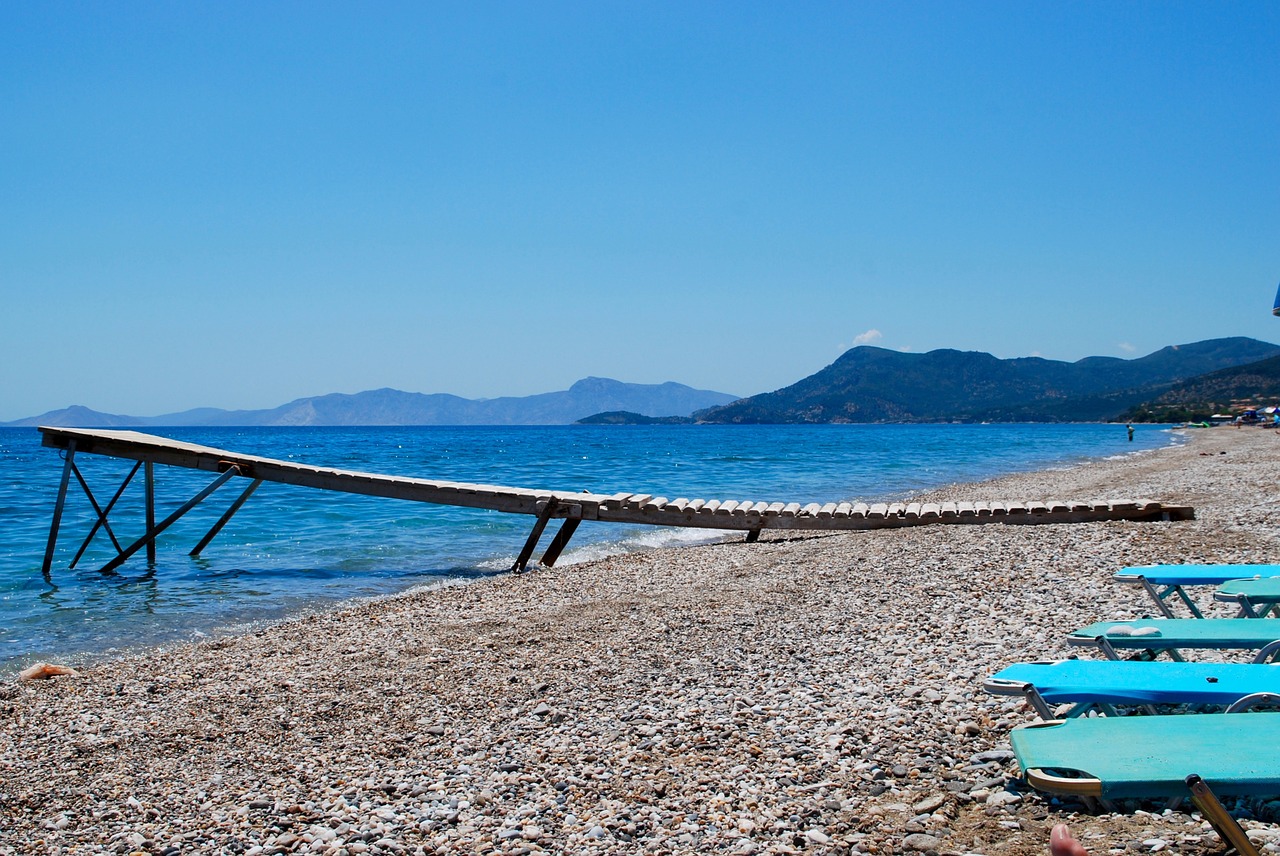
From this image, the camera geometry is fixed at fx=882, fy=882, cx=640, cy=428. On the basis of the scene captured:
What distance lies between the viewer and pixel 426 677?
5.95m

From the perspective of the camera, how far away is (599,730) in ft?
15.4

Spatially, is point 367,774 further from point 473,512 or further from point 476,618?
point 473,512

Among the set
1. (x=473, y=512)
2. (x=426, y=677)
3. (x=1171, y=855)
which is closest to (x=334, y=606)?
(x=426, y=677)

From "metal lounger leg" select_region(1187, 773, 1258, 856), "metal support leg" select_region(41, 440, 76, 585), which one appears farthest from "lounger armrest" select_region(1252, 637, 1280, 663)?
"metal support leg" select_region(41, 440, 76, 585)

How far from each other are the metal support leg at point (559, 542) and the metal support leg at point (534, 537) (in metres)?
0.25

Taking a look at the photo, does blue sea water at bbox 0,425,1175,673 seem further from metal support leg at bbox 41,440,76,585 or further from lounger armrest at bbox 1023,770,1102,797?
lounger armrest at bbox 1023,770,1102,797

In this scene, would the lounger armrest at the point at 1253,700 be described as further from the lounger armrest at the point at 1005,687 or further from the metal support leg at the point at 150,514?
the metal support leg at the point at 150,514

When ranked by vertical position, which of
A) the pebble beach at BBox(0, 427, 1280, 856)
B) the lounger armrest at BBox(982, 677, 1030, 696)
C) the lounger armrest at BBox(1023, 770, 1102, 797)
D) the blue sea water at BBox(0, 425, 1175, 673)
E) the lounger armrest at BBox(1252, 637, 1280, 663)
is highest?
the lounger armrest at BBox(982, 677, 1030, 696)

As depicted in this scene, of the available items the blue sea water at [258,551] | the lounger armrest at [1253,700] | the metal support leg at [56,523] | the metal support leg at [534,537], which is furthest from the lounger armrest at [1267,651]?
the metal support leg at [56,523]

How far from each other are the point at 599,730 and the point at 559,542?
28.3 feet

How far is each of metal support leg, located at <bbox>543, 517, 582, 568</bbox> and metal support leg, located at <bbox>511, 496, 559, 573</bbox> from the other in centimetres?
25

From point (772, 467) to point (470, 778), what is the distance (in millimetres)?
34333

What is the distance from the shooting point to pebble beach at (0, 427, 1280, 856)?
358cm

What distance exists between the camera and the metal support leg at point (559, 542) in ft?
42.8
